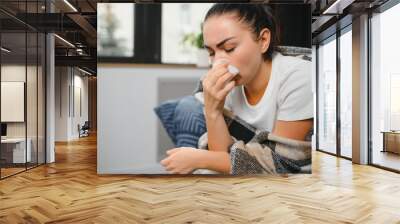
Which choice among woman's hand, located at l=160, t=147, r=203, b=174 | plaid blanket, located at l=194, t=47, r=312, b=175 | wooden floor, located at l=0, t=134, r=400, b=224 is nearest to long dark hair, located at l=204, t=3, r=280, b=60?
plaid blanket, located at l=194, t=47, r=312, b=175

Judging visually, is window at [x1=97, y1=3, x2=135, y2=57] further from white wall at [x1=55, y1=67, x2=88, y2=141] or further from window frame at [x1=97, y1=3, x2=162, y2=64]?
white wall at [x1=55, y1=67, x2=88, y2=141]

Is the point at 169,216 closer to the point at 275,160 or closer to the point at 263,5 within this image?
the point at 275,160

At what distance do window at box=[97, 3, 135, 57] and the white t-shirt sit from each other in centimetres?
170

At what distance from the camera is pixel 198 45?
20.1ft

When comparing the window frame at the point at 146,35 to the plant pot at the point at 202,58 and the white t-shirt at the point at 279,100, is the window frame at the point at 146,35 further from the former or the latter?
the white t-shirt at the point at 279,100

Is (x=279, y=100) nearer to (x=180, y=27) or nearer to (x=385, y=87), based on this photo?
(x=180, y=27)

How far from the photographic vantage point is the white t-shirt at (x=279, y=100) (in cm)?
603

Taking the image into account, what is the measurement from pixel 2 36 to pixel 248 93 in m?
3.75

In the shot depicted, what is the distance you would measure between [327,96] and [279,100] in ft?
15.9

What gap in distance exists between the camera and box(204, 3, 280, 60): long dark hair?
6.00 m

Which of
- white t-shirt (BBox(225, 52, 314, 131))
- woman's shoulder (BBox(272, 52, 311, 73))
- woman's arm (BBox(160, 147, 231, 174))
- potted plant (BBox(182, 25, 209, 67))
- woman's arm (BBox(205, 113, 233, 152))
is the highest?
potted plant (BBox(182, 25, 209, 67))

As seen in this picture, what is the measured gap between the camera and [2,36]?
6.21m

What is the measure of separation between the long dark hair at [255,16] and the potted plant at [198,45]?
0.29m

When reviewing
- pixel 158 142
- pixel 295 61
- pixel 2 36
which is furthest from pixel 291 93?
pixel 2 36
